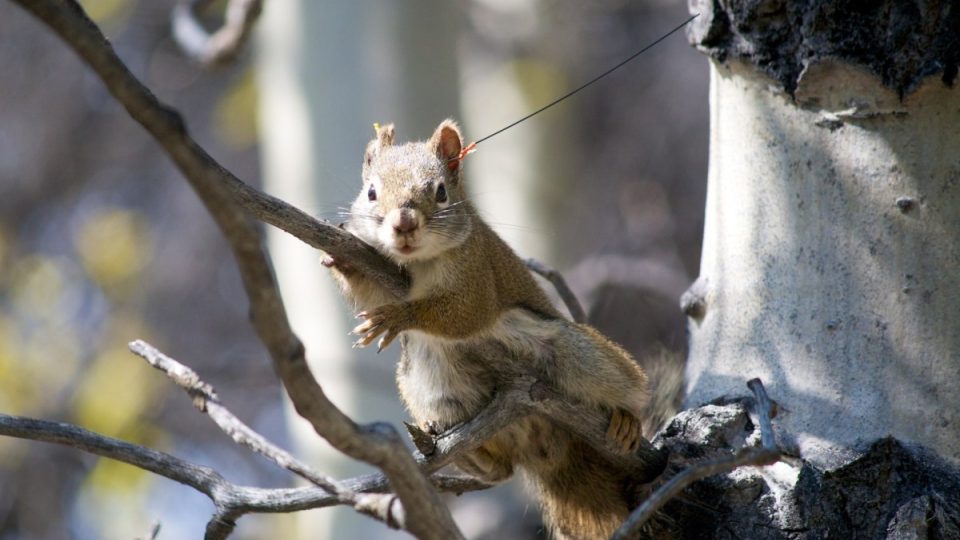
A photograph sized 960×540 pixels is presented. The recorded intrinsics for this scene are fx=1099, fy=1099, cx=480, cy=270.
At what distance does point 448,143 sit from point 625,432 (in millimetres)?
733

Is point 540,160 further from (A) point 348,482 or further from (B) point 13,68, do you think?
(B) point 13,68

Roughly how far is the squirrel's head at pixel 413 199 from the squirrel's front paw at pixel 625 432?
433 millimetres

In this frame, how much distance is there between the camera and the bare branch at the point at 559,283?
2104 mm

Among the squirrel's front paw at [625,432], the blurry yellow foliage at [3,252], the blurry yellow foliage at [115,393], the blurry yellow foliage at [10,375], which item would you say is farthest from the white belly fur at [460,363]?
the blurry yellow foliage at [3,252]

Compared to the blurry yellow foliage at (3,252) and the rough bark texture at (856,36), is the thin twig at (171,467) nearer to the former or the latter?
the rough bark texture at (856,36)

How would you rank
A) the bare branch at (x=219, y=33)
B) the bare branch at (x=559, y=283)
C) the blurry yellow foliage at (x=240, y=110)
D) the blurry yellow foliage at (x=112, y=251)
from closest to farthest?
the bare branch at (x=559, y=283) < the bare branch at (x=219, y=33) < the blurry yellow foliage at (x=112, y=251) < the blurry yellow foliage at (x=240, y=110)

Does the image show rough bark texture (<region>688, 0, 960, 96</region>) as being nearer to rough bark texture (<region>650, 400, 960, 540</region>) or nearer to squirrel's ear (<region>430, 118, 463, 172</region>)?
rough bark texture (<region>650, 400, 960, 540</region>)

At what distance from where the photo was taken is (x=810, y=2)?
1.58 m

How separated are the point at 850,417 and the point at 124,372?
4.46 meters

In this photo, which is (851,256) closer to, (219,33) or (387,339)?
(387,339)

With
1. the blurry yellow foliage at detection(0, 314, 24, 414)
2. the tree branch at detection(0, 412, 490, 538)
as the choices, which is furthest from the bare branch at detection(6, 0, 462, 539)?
the blurry yellow foliage at detection(0, 314, 24, 414)

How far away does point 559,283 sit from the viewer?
2133 mm

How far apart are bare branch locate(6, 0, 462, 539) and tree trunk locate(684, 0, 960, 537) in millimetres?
710

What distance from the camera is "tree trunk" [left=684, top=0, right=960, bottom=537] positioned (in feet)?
5.12
